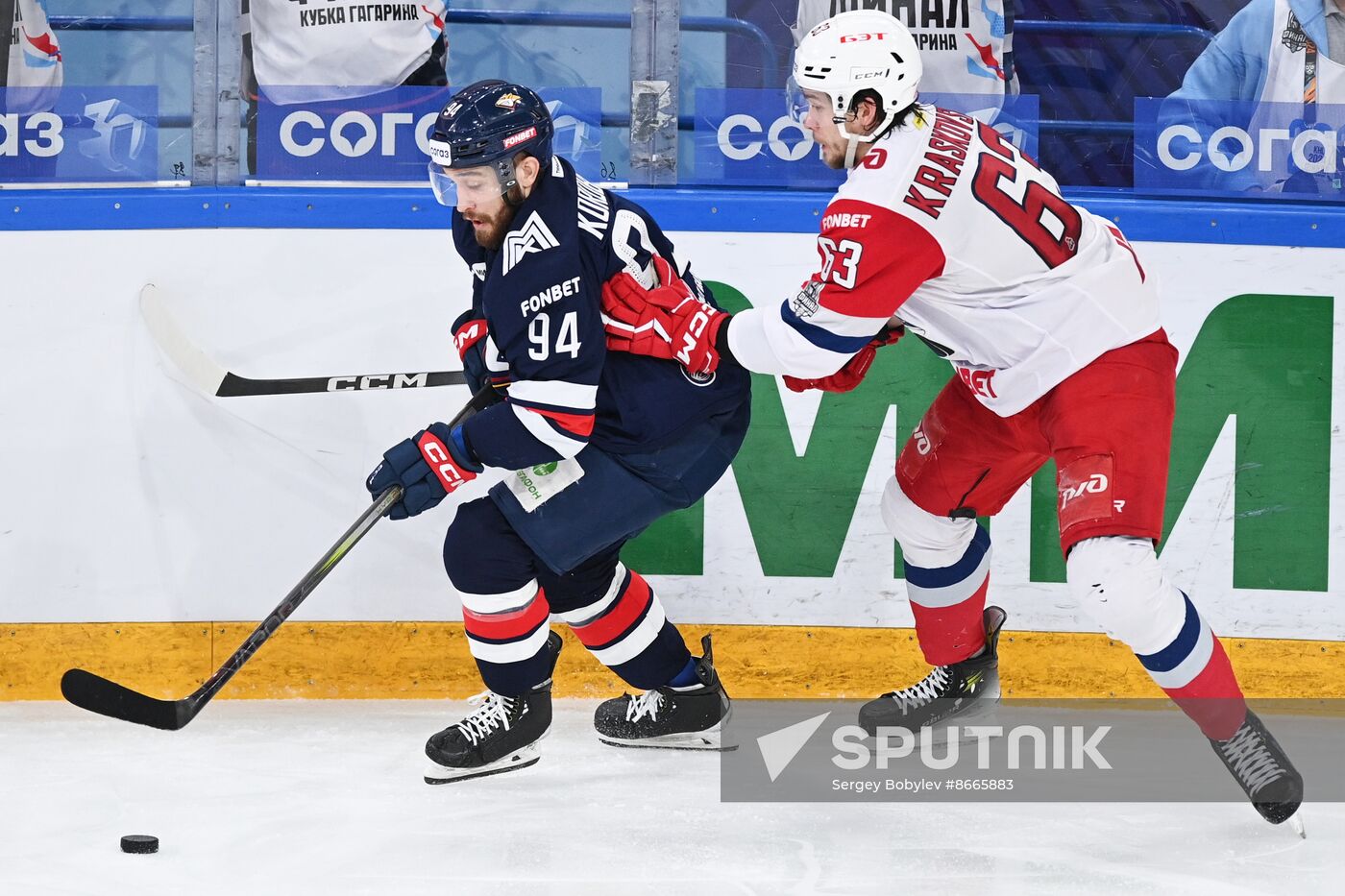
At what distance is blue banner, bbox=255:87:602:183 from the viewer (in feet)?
10.6

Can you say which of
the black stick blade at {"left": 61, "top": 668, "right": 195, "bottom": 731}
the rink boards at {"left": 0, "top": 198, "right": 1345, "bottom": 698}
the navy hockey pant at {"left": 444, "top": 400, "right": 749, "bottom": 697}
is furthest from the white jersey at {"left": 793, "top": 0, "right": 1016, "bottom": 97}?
the black stick blade at {"left": 61, "top": 668, "right": 195, "bottom": 731}

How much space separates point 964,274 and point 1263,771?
2.88ft

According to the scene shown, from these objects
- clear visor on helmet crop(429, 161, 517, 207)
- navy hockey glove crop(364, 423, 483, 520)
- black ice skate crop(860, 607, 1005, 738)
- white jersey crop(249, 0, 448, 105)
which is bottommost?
black ice skate crop(860, 607, 1005, 738)

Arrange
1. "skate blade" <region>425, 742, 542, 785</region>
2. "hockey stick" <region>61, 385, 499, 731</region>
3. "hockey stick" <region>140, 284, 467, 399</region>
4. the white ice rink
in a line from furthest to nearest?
"hockey stick" <region>140, 284, 467, 399</region>, "skate blade" <region>425, 742, 542, 785</region>, "hockey stick" <region>61, 385, 499, 731</region>, the white ice rink

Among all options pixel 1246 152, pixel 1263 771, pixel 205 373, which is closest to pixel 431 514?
pixel 205 373

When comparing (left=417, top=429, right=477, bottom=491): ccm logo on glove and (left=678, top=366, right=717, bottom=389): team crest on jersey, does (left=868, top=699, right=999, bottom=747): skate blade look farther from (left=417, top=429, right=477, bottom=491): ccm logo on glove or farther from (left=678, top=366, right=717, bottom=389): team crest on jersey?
(left=417, top=429, right=477, bottom=491): ccm logo on glove

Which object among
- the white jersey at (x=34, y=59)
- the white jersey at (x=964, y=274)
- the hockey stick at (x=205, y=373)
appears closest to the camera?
the white jersey at (x=964, y=274)

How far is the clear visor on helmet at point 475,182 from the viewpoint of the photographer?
239 centimetres

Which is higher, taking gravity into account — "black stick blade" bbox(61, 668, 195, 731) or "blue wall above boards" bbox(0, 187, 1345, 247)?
"blue wall above boards" bbox(0, 187, 1345, 247)

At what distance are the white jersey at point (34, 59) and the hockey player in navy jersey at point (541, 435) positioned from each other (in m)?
1.22

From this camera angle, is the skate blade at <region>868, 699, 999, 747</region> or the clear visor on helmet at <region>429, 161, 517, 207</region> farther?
the skate blade at <region>868, 699, 999, 747</region>

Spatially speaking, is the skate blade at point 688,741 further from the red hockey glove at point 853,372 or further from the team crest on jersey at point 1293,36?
the team crest on jersey at point 1293,36

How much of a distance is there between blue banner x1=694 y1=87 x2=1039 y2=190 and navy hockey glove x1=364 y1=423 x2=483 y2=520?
1.09 meters

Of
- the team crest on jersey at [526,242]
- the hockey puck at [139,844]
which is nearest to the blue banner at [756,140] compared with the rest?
the team crest on jersey at [526,242]
